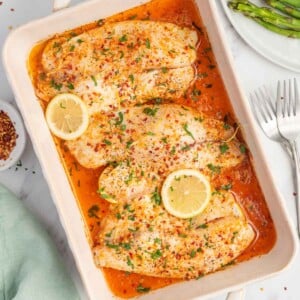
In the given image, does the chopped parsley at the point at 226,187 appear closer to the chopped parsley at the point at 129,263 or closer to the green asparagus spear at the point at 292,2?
the chopped parsley at the point at 129,263

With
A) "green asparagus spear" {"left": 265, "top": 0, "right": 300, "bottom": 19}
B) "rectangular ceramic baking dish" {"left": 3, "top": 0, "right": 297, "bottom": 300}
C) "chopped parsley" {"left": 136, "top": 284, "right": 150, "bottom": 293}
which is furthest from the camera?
"green asparagus spear" {"left": 265, "top": 0, "right": 300, "bottom": 19}

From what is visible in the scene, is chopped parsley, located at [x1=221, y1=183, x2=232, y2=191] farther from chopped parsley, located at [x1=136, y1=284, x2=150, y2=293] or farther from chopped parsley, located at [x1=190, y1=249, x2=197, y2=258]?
chopped parsley, located at [x1=136, y1=284, x2=150, y2=293]

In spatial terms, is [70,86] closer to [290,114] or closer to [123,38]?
[123,38]

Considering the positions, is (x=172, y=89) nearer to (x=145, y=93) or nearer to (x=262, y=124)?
(x=145, y=93)

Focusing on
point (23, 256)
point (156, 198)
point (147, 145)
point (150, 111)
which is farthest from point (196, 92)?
point (23, 256)

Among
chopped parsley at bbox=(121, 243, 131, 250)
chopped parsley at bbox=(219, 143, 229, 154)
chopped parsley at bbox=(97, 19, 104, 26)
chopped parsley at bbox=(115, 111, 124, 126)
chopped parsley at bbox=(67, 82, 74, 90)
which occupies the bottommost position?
chopped parsley at bbox=(121, 243, 131, 250)

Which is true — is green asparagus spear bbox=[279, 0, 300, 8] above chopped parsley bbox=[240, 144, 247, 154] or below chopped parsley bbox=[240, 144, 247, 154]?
above

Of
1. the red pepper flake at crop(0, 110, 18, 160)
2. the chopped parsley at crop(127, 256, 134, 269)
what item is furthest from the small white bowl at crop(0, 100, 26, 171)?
the chopped parsley at crop(127, 256, 134, 269)
